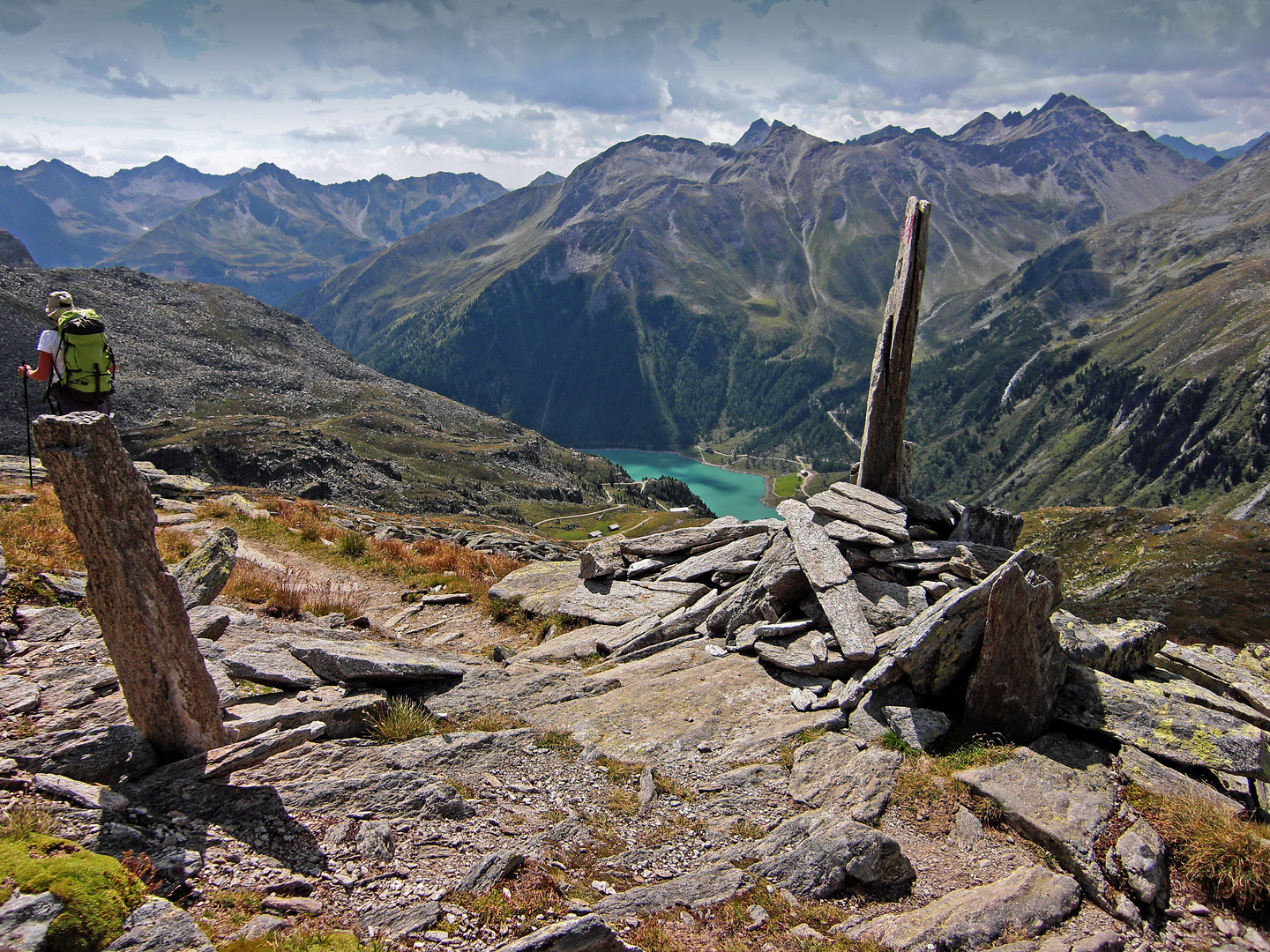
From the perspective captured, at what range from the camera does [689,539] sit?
21.9 m

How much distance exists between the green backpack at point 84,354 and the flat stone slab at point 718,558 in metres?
15.5

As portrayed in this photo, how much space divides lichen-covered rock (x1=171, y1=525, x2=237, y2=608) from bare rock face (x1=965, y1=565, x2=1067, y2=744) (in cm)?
1607

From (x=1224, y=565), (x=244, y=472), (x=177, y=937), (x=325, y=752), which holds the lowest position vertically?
(x=1224, y=565)

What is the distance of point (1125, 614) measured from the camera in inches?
3051

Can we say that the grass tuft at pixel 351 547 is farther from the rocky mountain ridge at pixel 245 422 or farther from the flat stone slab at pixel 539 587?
the rocky mountain ridge at pixel 245 422

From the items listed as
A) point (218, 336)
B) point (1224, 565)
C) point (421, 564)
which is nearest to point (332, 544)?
point (421, 564)

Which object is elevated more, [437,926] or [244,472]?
[437,926]

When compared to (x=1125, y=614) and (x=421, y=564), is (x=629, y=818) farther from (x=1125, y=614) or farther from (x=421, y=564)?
(x=1125, y=614)

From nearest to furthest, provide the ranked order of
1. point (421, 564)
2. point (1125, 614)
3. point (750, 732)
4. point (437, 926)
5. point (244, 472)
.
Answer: point (437, 926), point (750, 732), point (421, 564), point (1125, 614), point (244, 472)

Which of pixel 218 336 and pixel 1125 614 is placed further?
pixel 218 336

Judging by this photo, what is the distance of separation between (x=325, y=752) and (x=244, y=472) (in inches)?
5571

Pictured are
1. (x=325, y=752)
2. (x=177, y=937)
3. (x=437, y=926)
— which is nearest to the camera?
→ (x=177, y=937)

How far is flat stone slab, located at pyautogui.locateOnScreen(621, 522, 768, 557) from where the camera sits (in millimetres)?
21531

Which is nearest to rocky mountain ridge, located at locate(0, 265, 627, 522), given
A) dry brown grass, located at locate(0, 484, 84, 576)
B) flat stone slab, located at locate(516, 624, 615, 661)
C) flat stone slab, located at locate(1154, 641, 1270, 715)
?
dry brown grass, located at locate(0, 484, 84, 576)
